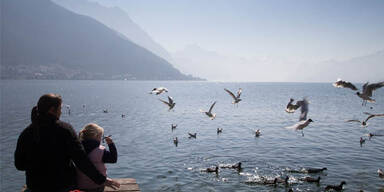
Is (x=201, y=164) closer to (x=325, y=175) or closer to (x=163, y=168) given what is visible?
(x=163, y=168)

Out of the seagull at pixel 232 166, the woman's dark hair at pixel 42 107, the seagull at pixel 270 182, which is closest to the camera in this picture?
the woman's dark hair at pixel 42 107

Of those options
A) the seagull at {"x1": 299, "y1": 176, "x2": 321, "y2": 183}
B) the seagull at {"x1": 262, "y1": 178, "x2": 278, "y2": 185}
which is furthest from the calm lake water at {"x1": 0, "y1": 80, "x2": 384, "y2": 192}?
the seagull at {"x1": 262, "y1": 178, "x2": 278, "y2": 185}

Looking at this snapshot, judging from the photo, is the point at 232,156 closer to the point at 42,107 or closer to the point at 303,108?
the point at 303,108

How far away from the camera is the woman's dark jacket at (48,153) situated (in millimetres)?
4762

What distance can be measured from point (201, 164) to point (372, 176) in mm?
13318

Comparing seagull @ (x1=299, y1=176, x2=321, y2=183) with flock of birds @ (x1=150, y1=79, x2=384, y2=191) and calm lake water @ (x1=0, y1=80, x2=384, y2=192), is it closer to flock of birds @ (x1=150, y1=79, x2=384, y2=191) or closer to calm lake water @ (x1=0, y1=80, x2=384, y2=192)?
flock of birds @ (x1=150, y1=79, x2=384, y2=191)

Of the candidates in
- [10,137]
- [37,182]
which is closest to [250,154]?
[37,182]

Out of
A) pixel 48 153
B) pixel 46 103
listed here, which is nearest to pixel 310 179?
pixel 48 153

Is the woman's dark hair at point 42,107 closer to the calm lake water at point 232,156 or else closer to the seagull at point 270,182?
the calm lake water at point 232,156

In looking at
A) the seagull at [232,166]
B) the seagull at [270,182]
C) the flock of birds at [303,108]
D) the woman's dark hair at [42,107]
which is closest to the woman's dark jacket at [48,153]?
the woman's dark hair at [42,107]

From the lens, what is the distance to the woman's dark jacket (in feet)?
15.6

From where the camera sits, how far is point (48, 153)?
4840 millimetres

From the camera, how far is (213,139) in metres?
36.0

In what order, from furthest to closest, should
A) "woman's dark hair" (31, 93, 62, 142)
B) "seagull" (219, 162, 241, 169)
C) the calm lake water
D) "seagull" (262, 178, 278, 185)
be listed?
1. "seagull" (219, 162, 241, 169)
2. the calm lake water
3. "seagull" (262, 178, 278, 185)
4. "woman's dark hair" (31, 93, 62, 142)
